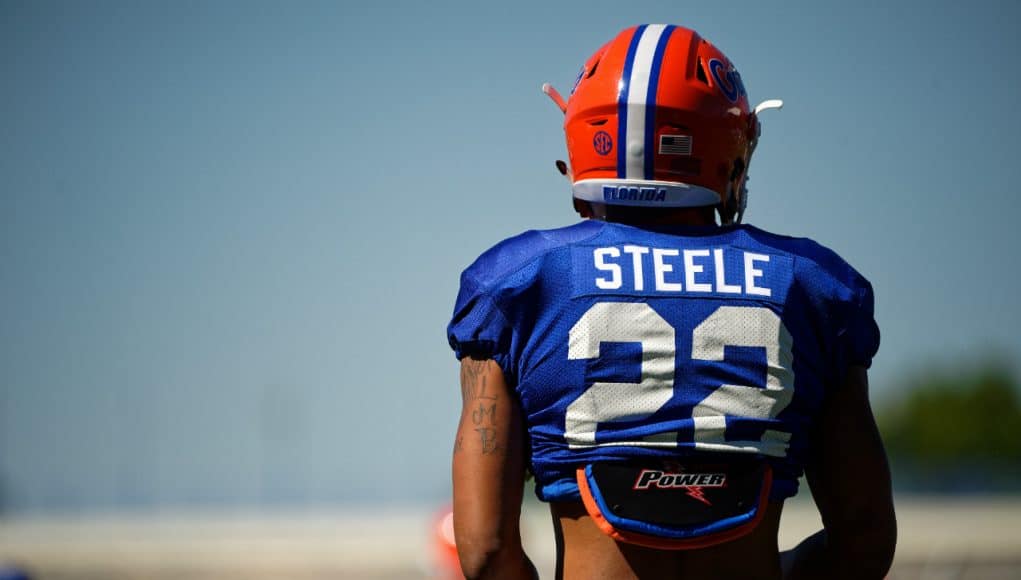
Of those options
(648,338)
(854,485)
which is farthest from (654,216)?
(854,485)

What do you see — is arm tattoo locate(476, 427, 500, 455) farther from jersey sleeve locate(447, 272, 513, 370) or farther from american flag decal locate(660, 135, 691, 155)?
american flag decal locate(660, 135, 691, 155)

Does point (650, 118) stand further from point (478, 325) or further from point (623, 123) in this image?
point (478, 325)

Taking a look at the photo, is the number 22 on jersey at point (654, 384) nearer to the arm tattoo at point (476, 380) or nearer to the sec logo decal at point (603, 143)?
the arm tattoo at point (476, 380)

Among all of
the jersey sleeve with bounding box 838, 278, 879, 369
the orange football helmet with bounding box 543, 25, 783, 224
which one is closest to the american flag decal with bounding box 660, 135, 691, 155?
the orange football helmet with bounding box 543, 25, 783, 224

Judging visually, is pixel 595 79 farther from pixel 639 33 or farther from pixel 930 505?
pixel 930 505

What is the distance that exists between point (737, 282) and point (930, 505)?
5670 cm

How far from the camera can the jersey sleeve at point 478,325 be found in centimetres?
300

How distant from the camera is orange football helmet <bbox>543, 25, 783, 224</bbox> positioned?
Result: 3.16 m

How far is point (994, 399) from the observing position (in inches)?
3716

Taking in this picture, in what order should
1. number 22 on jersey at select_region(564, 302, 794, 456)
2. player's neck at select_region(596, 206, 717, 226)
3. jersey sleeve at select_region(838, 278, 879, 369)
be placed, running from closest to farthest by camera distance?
number 22 on jersey at select_region(564, 302, 794, 456), jersey sleeve at select_region(838, 278, 879, 369), player's neck at select_region(596, 206, 717, 226)

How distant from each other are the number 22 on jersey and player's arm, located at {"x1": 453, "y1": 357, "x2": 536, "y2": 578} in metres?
0.15

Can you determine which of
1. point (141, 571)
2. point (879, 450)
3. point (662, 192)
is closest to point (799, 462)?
point (879, 450)

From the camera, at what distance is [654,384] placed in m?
2.97

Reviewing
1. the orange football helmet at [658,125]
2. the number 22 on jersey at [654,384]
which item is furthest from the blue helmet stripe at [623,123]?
the number 22 on jersey at [654,384]
